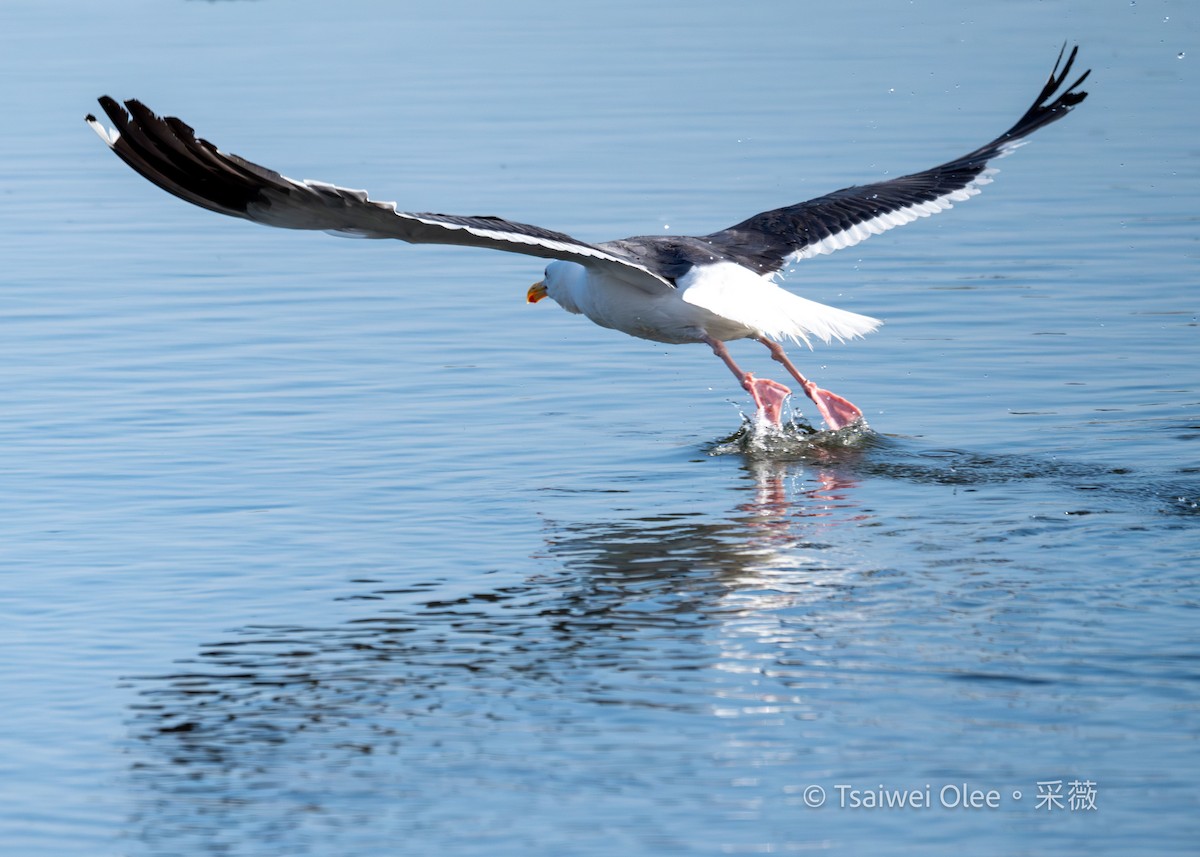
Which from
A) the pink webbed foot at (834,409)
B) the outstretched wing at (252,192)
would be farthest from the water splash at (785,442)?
the outstretched wing at (252,192)

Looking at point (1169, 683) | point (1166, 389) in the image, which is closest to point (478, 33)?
point (1166, 389)

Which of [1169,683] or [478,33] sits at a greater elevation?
[478,33]

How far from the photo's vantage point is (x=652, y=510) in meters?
9.75

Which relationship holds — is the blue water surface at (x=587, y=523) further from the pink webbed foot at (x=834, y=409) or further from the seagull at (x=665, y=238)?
the seagull at (x=665, y=238)

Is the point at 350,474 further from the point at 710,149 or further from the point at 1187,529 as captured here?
the point at 710,149

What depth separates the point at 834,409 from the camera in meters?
11.3

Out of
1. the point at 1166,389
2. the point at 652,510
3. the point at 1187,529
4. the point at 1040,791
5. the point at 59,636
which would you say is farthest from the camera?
the point at 1166,389

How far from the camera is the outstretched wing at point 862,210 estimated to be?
11.7 m

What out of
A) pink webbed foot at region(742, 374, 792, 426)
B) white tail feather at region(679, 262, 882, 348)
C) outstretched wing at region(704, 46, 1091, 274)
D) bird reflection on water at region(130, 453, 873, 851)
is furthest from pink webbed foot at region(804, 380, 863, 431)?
bird reflection on water at region(130, 453, 873, 851)

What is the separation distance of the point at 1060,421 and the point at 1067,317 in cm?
275

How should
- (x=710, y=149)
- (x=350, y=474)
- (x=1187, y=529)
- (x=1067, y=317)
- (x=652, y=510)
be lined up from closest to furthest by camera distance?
(x=1187, y=529), (x=652, y=510), (x=350, y=474), (x=1067, y=317), (x=710, y=149)

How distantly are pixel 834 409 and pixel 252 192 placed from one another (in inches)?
169

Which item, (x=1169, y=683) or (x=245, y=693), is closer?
(x=1169, y=683)

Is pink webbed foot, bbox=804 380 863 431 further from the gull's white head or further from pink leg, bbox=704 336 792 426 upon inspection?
the gull's white head
